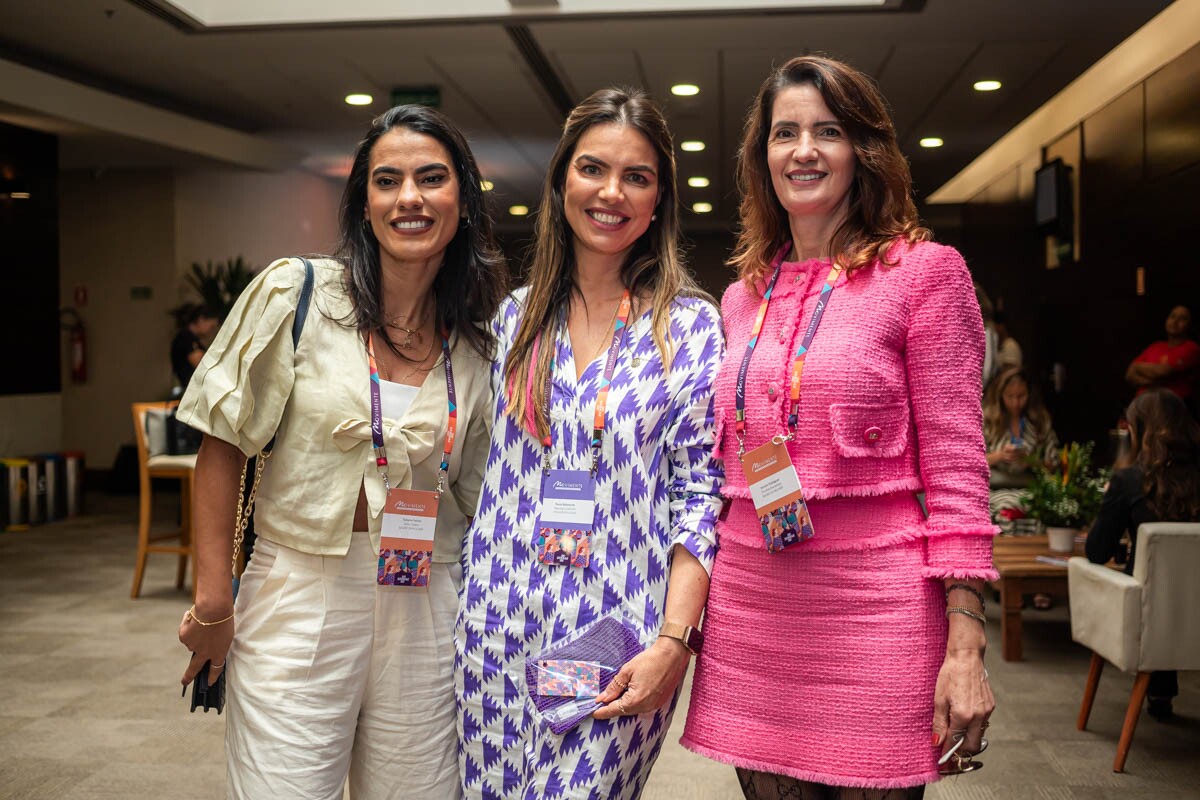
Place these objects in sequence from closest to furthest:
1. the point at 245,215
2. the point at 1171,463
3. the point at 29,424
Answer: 1. the point at 1171,463
2. the point at 29,424
3. the point at 245,215

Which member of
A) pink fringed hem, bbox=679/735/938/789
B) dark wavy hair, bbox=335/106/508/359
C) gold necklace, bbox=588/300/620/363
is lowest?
pink fringed hem, bbox=679/735/938/789

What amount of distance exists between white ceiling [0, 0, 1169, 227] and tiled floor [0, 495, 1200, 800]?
3173 mm

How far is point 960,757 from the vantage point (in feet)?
4.96

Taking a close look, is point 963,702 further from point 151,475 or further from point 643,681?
point 151,475

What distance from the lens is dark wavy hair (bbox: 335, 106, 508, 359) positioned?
1919mm

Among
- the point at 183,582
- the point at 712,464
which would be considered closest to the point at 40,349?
the point at 183,582

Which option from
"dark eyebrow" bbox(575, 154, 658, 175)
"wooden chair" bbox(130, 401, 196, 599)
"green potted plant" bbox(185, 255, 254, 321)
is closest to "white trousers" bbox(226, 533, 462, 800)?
"dark eyebrow" bbox(575, 154, 658, 175)

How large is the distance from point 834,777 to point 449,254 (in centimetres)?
116

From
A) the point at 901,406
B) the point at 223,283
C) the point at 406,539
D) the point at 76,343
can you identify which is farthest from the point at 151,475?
the point at 76,343

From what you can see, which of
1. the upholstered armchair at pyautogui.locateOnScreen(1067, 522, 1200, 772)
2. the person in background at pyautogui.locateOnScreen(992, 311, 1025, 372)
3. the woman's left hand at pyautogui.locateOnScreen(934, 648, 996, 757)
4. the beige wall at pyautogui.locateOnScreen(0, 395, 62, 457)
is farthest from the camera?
the beige wall at pyautogui.locateOnScreen(0, 395, 62, 457)

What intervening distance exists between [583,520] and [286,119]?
884 cm

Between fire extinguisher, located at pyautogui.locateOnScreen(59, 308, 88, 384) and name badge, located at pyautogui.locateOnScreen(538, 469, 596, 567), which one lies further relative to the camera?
fire extinguisher, located at pyautogui.locateOnScreen(59, 308, 88, 384)

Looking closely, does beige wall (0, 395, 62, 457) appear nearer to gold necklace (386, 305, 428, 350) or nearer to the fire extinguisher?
the fire extinguisher

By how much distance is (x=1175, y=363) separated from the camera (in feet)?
21.3
